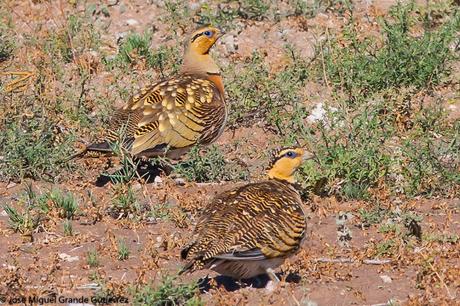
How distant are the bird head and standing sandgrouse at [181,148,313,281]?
11.6 inches

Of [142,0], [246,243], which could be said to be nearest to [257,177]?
[246,243]

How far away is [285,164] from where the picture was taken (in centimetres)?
770

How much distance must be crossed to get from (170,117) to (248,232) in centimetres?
277

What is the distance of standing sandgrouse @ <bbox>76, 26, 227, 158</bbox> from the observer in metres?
9.15

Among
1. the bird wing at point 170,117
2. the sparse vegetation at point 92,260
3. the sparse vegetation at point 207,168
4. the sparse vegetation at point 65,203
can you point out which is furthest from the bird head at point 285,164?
the bird wing at point 170,117

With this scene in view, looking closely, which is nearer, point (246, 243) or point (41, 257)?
point (246, 243)

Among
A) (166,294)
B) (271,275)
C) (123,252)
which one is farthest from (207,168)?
(166,294)

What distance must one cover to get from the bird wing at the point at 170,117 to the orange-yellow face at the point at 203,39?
685 mm

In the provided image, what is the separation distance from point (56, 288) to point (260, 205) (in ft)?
4.75

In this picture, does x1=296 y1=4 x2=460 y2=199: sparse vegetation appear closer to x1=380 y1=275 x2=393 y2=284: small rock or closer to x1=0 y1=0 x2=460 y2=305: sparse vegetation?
x1=0 y1=0 x2=460 y2=305: sparse vegetation

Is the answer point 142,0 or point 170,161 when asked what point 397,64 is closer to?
point 170,161

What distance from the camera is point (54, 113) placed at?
1051 centimetres

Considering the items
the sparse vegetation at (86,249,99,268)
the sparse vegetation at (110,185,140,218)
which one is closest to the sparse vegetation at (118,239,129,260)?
the sparse vegetation at (86,249,99,268)

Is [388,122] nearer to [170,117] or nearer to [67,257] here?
[170,117]
